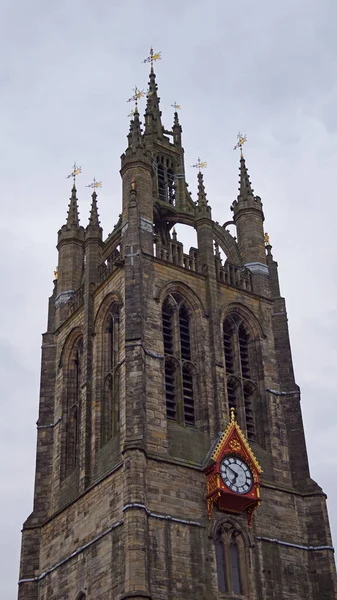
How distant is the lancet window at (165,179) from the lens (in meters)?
47.4

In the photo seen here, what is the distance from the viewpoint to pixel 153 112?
51.1 meters

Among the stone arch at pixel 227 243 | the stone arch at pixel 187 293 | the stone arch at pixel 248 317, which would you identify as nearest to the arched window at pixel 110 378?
the stone arch at pixel 187 293

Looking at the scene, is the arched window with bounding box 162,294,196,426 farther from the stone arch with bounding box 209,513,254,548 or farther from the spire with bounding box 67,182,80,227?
the spire with bounding box 67,182,80,227

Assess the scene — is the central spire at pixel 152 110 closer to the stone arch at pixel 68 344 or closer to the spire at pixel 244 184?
the spire at pixel 244 184

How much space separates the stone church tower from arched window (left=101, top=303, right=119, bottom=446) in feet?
0.22

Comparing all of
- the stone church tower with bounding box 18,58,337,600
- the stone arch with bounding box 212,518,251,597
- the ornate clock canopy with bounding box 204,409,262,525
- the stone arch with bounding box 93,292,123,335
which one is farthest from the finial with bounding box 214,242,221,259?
the stone arch with bounding box 212,518,251,597

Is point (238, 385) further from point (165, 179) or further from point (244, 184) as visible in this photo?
point (165, 179)

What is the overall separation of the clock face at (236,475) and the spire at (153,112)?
20516 millimetres

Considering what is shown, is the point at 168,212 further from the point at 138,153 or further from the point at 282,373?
the point at 282,373

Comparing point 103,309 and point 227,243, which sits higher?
point 227,243

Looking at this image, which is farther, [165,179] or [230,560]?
[165,179]

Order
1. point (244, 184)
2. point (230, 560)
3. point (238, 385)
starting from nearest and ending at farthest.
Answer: point (230, 560)
point (238, 385)
point (244, 184)

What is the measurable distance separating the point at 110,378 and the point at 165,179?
44.7 feet

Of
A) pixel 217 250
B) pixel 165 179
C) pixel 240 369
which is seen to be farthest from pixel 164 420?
pixel 165 179
